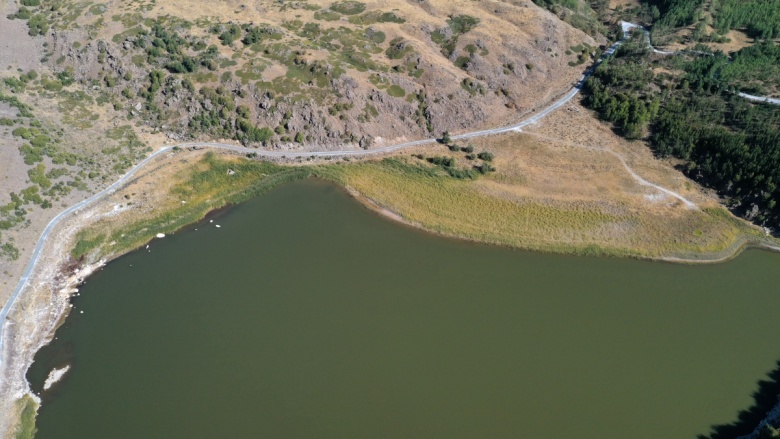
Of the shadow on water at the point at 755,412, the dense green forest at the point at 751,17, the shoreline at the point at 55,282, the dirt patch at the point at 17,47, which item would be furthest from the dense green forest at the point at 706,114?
the dirt patch at the point at 17,47

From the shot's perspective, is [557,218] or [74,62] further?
[74,62]

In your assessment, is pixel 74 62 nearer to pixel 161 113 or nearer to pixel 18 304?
pixel 161 113

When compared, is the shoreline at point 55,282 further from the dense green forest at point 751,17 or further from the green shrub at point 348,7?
the dense green forest at point 751,17

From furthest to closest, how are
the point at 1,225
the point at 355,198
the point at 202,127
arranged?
the point at 202,127
the point at 355,198
the point at 1,225

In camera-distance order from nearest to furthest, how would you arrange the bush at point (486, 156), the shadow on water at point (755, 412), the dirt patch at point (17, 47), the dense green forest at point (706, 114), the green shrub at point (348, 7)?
the shadow on water at point (755, 412)
the dense green forest at point (706, 114)
the bush at point (486, 156)
the dirt patch at point (17, 47)
the green shrub at point (348, 7)

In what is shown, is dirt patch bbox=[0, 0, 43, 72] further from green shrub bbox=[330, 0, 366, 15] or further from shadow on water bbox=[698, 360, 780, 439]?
shadow on water bbox=[698, 360, 780, 439]

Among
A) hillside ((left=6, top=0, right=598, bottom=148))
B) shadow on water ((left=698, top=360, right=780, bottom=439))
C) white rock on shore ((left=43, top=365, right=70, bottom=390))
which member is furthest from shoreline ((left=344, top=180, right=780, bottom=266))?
white rock on shore ((left=43, top=365, right=70, bottom=390))

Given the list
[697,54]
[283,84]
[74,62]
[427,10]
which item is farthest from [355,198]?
[697,54]
